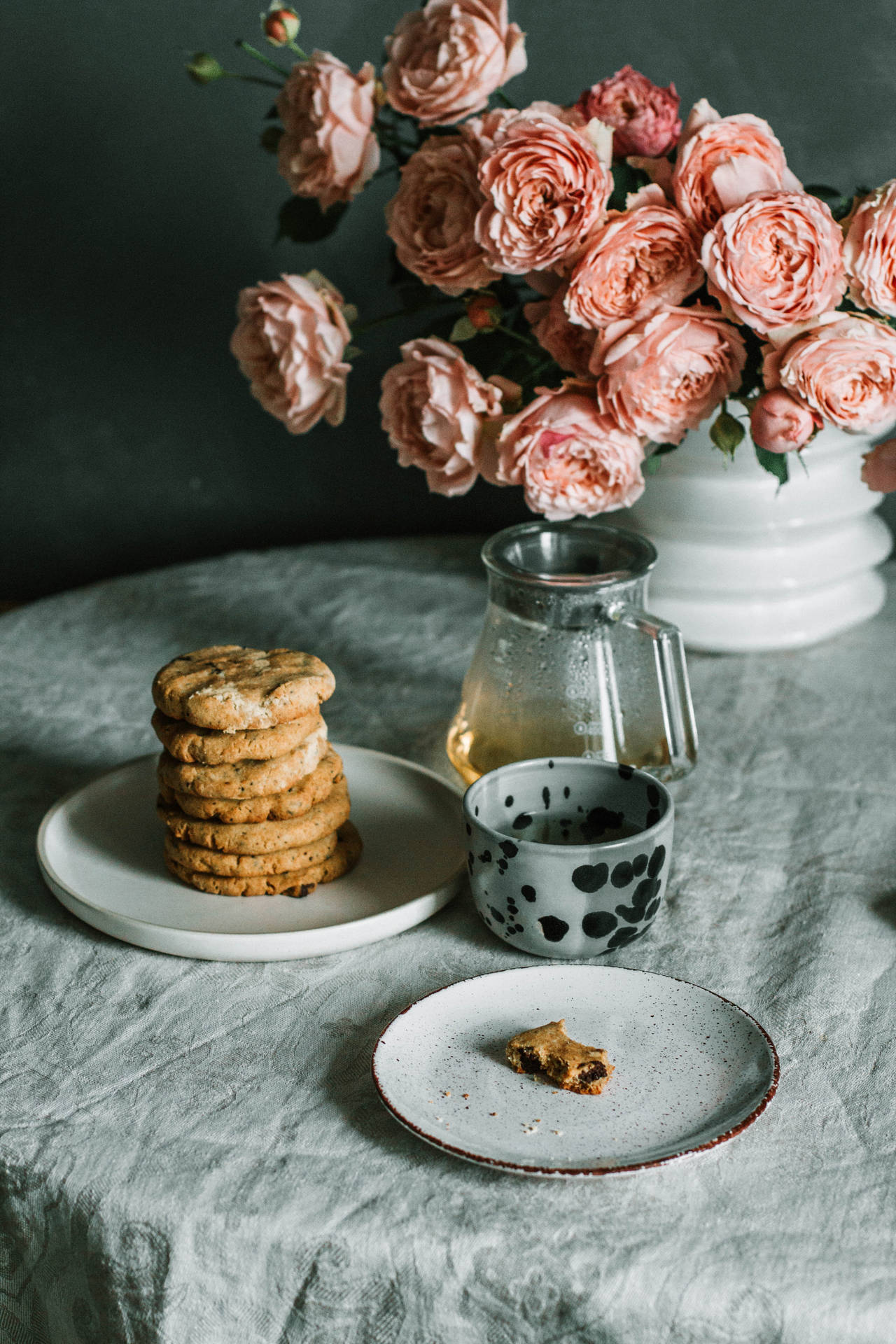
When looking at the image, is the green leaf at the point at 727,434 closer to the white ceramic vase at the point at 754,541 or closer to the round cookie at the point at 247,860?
the white ceramic vase at the point at 754,541

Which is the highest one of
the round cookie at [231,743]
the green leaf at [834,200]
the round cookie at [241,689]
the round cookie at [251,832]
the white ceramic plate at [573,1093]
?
the green leaf at [834,200]

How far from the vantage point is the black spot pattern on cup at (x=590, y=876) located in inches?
28.6

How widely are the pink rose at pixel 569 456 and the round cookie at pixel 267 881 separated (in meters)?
0.30

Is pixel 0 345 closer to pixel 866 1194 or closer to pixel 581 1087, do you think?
pixel 581 1087

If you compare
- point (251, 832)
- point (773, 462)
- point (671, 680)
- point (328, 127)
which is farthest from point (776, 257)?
point (251, 832)

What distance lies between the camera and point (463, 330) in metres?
0.98

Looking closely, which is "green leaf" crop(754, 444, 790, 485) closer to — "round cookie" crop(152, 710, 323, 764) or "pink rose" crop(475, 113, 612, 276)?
"pink rose" crop(475, 113, 612, 276)

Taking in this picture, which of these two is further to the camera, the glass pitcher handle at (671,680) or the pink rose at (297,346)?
the pink rose at (297,346)

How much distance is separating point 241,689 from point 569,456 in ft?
0.99

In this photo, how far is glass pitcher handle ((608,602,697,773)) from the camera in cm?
89

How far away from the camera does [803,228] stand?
2.73ft

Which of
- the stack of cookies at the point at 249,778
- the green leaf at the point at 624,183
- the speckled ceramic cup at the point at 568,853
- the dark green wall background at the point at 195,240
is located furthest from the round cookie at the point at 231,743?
the dark green wall background at the point at 195,240

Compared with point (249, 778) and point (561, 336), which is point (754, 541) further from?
point (249, 778)

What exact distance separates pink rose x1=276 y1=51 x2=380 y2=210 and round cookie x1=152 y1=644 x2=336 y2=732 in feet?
1.44
